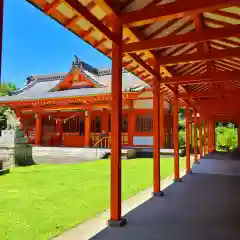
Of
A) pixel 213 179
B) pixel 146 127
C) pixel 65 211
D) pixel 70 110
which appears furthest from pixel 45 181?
pixel 70 110

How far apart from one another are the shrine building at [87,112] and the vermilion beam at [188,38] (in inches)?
449

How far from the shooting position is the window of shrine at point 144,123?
699 inches

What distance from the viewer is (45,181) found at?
782 cm

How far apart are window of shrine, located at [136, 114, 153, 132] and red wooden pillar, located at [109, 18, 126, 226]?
13.9 m

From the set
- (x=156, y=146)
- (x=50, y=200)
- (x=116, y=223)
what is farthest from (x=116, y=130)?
(x=50, y=200)

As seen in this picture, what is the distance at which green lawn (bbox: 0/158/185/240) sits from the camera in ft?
12.8

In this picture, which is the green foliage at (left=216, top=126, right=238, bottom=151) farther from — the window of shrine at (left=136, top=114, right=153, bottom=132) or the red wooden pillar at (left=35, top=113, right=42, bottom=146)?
the red wooden pillar at (left=35, top=113, right=42, bottom=146)

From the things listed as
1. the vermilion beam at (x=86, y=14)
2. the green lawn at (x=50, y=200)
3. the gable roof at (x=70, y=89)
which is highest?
the gable roof at (x=70, y=89)

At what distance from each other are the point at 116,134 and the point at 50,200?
2577 millimetres

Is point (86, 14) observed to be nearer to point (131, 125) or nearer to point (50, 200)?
point (50, 200)

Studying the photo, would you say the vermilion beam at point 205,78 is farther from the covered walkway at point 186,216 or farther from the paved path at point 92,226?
the paved path at point 92,226

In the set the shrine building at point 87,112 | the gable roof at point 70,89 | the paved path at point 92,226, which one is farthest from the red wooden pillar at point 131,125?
the paved path at point 92,226

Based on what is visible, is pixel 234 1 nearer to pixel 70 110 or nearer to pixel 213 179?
pixel 213 179

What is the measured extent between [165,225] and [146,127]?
554 inches
